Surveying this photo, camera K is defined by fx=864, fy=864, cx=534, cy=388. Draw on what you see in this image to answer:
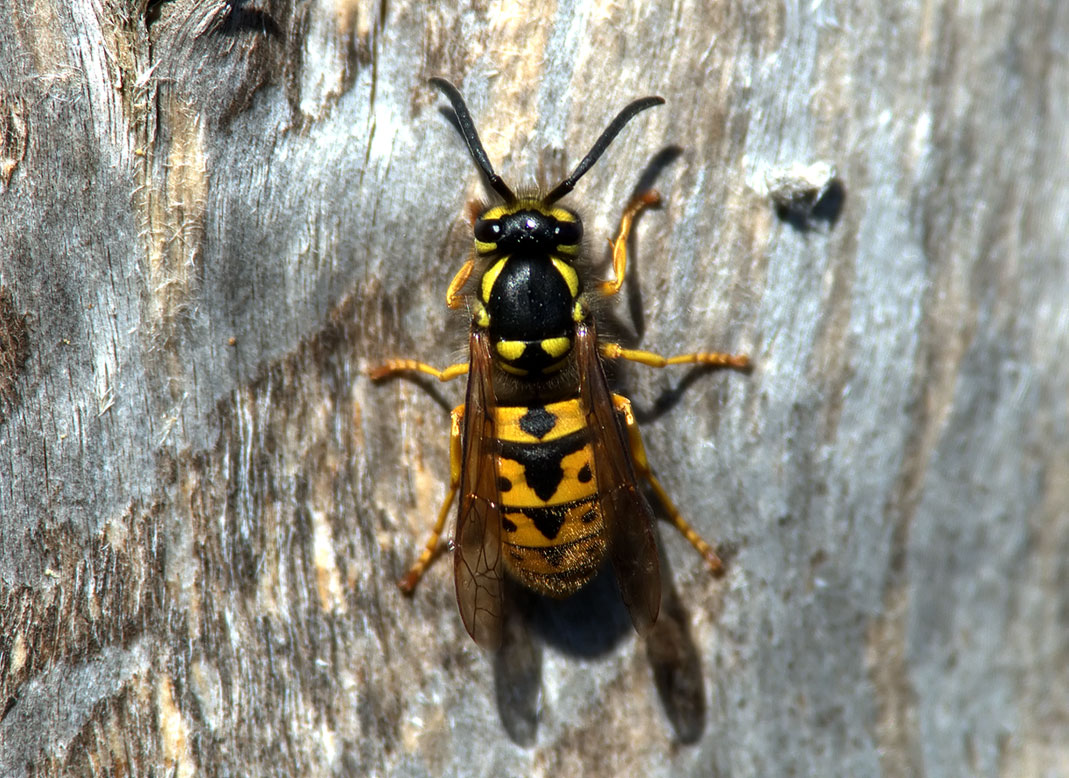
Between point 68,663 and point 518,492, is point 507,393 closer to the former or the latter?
point 518,492

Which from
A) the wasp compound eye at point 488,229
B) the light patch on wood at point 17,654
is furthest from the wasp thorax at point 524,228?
the light patch on wood at point 17,654

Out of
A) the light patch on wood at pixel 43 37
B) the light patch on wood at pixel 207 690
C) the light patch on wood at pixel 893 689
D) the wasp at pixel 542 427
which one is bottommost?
the light patch on wood at pixel 893 689

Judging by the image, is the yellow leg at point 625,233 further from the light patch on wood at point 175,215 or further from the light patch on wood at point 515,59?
the light patch on wood at point 175,215

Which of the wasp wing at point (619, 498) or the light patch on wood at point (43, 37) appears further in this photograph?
the wasp wing at point (619, 498)

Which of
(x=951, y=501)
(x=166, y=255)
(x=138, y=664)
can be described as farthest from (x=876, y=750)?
(x=166, y=255)

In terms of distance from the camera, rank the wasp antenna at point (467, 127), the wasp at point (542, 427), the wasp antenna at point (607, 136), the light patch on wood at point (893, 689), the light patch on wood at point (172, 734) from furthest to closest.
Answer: the light patch on wood at point (893, 689), the wasp at point (542, 427), the wasp antenna at point (607, 136), the wasp antenna at point (467, 127), the light patch on wood at point (172, 734)

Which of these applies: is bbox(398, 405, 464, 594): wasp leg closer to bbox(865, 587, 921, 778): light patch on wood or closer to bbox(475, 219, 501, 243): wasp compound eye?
bbox(475, 219, 501, 243): wasp compound eye

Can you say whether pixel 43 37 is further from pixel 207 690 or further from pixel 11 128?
pixel 207 690

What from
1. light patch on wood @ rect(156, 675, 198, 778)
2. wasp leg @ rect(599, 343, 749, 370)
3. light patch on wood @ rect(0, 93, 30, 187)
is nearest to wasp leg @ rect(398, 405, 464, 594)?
wasp leg @ rect(599, 343, 749, 370)
